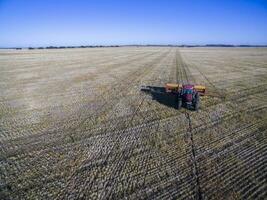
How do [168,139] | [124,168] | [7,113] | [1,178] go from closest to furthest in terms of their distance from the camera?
[1,178] < [124,168] < [168,139] < [7,113]

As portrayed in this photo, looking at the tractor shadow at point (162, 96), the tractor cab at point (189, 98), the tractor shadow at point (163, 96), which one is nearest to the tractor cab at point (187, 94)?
the tractor cab at point (189, 98)

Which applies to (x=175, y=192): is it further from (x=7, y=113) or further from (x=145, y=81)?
(x=145, y=81)

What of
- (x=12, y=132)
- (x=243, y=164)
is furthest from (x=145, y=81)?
(x=243, y=164)

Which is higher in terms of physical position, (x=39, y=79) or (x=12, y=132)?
(x=12, y=132)

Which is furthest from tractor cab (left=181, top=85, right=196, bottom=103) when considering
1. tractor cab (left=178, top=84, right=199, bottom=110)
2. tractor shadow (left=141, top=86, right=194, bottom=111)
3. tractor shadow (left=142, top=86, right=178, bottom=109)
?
tractor shadow (left=142, top=86, right=178, bottom=109)

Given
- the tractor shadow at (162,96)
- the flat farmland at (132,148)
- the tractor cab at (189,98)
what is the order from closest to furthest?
1. the flat farmland at (132,148)
2. the tractor cab at (189,98)
3. the tractor shadow at (162,96)

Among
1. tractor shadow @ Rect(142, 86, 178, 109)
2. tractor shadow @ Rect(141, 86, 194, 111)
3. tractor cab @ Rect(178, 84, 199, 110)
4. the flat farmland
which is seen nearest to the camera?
the flat farmland

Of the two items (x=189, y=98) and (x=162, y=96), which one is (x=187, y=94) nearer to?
(x=189, y=98)

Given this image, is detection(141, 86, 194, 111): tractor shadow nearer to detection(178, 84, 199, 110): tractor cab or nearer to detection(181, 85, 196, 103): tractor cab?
detection(178, 84, 199, 110): tractor cab

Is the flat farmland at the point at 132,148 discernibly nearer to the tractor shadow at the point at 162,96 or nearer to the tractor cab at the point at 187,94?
the tractor shadow at the point at 162,96
